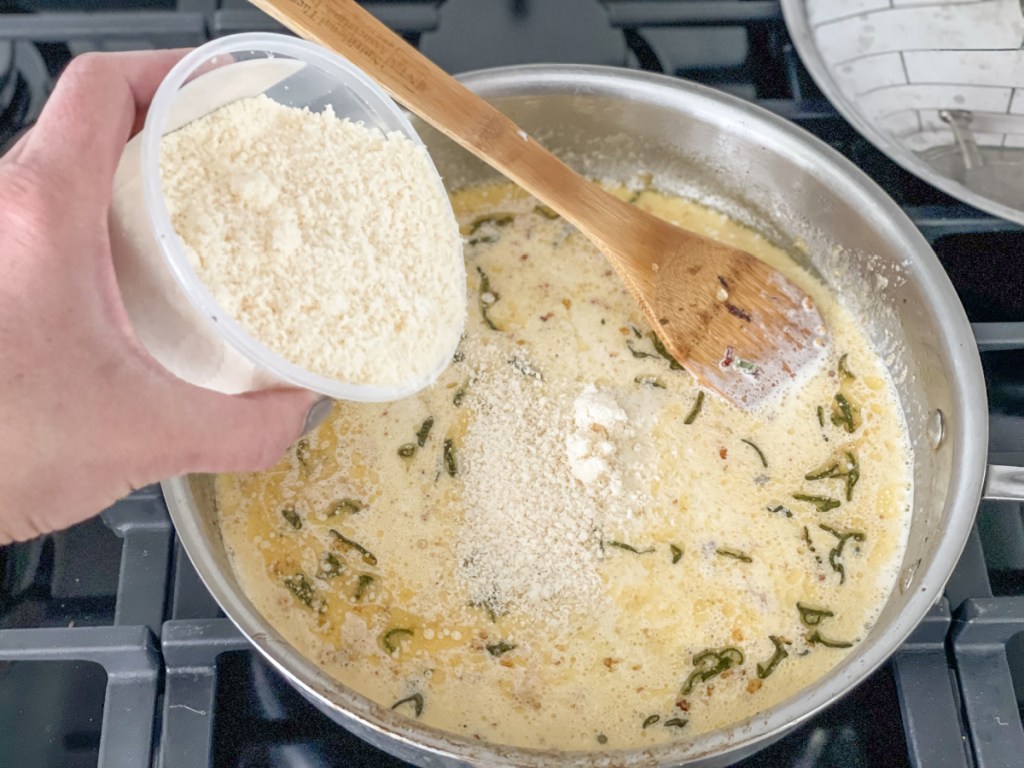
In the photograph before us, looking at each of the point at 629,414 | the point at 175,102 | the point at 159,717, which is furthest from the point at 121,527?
the point at 629,414

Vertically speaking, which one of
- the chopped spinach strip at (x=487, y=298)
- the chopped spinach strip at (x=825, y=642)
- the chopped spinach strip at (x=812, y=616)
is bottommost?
the chopped spinach strip at (x=825, y=642)

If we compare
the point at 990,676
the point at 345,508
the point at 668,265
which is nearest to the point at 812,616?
the point at 990,676

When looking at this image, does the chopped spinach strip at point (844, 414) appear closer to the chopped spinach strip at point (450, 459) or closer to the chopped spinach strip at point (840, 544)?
the chopped spinach strip at point (840, 544)

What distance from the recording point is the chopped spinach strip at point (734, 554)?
1.41 meters

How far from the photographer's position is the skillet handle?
1.20 m

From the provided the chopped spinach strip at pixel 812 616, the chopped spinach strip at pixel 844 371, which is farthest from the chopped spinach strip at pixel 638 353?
the chopped spinach strip at pixel 812 616

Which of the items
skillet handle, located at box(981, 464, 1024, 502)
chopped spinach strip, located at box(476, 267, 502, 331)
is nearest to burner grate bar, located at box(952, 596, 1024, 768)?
skillet handle, located at box(981, 464, 1024, 502)

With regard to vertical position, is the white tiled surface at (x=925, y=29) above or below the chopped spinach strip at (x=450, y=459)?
above

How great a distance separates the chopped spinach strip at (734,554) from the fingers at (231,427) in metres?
0.71

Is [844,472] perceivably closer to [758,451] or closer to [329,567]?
[758,451]

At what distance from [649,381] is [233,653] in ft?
2.57

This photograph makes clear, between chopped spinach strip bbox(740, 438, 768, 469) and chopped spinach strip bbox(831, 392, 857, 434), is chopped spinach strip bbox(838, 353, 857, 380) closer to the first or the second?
chopped spinach strip bbox(831, 392, 857, 434)

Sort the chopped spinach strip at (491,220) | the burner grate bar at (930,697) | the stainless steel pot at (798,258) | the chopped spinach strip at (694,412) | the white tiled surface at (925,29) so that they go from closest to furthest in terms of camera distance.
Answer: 1. the stainless steel pot at (798,258)
2. the burner grate bar at (930,697)
3. the chopped spinach strip at (694,412)
4. the white tiled surface at (925,29)
5. the chopped spinach strip at (491,220)

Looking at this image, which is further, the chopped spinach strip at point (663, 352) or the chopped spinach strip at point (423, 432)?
the chopped spinach strip at point (663, 352)
